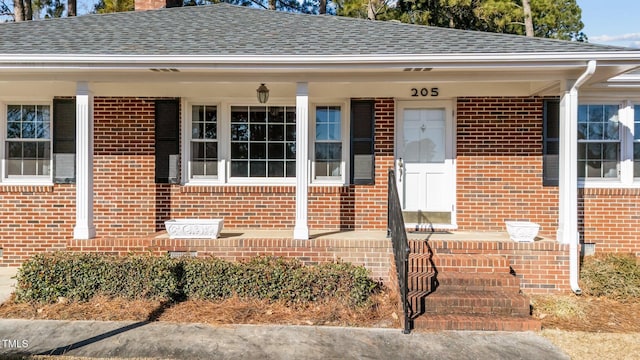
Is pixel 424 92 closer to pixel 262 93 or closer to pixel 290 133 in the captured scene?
pixel 290 133

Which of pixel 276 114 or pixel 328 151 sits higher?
pixel 276 114

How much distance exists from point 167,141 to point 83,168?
1549 millimetres

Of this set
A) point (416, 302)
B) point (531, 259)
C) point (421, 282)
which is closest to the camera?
point (416, 302)

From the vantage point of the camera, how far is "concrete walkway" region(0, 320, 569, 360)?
163 inches

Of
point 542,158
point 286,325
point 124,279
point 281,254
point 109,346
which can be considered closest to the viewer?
point 109,346

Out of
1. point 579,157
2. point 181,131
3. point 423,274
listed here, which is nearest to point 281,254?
point 423,274

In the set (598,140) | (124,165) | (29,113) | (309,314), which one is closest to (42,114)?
(29,113)

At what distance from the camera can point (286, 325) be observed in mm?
4859

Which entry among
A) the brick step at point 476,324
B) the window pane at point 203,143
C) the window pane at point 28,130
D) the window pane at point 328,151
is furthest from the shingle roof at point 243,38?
the brick step at point 476,324

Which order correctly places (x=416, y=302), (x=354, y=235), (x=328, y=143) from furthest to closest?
1. (x=328, y=143)
2. (x=354, y=235)
3. (x=416, y=302)

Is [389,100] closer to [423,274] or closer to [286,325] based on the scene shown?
[423,274]

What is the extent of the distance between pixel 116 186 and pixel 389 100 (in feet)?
15.6

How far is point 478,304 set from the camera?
4965mm

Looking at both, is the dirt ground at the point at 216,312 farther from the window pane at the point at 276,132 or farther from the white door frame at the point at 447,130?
the window pane at the point at 276,132
